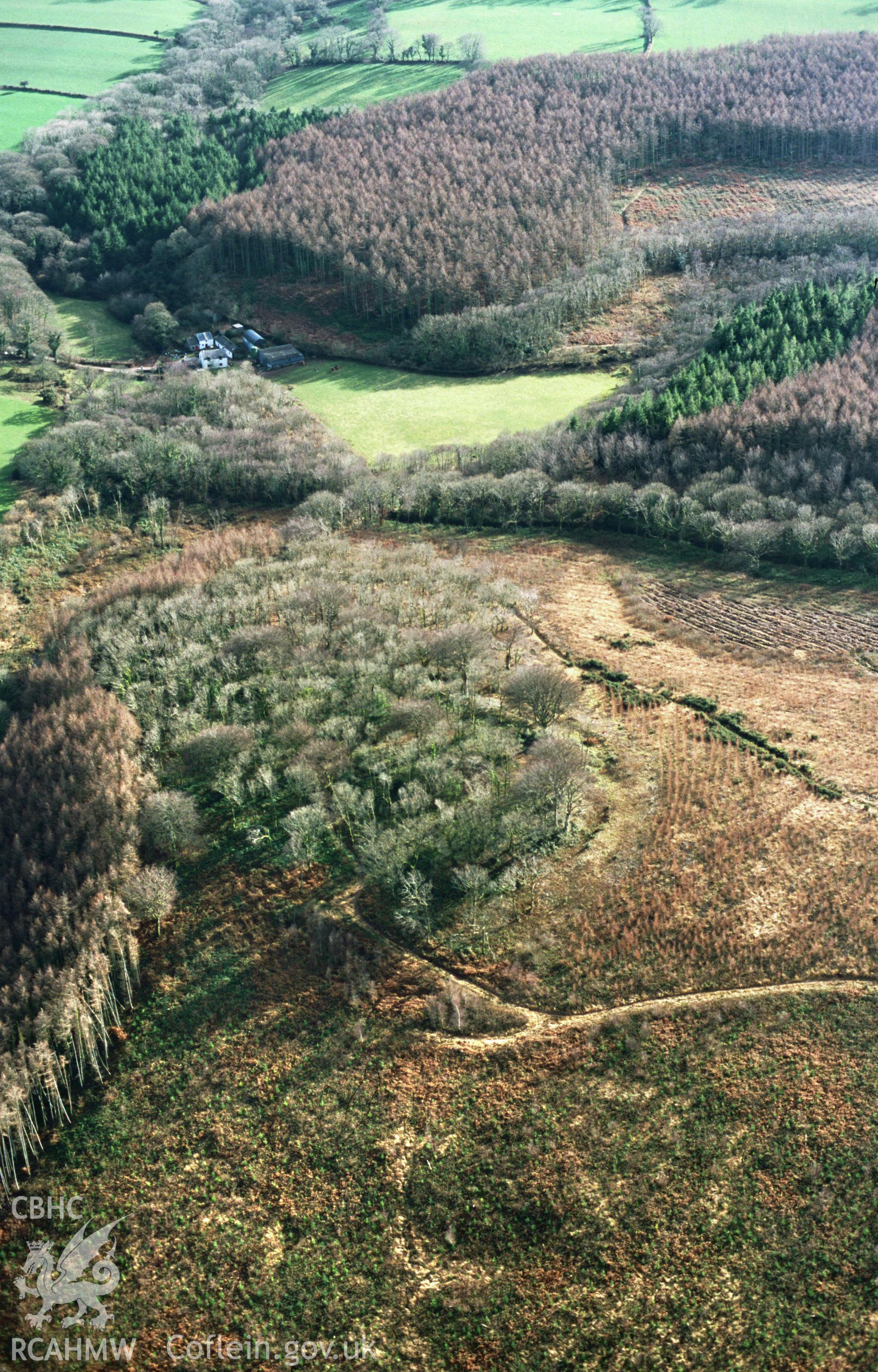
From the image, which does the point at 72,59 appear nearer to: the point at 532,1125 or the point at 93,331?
the point at 93,331

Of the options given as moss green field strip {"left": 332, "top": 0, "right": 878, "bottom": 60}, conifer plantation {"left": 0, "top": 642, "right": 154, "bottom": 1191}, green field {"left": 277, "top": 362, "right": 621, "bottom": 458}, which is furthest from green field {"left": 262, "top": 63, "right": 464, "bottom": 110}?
conifer plantation {"left": 0, "top": 642, "right": 154, "bottom": 1191}

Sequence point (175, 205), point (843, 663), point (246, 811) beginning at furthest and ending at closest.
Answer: point (175, 205), point (843, 663), point (246, 811)

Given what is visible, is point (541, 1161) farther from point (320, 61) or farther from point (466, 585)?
point (320, 61)

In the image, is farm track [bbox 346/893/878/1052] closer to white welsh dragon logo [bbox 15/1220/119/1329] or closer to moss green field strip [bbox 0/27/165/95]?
white welsh dragon logo [bbox 15/1220/119/1329]

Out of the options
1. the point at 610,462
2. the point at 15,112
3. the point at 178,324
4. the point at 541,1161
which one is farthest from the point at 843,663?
the point at 15,112

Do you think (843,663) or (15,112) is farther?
(15,112)

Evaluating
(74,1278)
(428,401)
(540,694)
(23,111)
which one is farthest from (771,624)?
(23,111)

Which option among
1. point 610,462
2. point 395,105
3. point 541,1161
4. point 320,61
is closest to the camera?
point 541,1161

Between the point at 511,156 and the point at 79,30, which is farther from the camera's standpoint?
the point at 79,30
